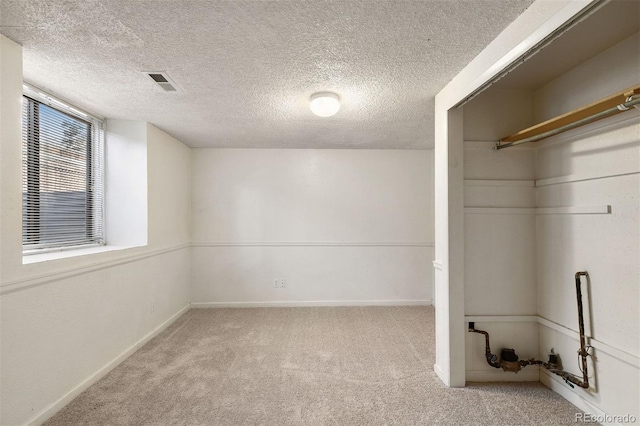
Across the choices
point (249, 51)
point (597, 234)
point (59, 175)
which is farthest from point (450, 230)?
point (59, 175)

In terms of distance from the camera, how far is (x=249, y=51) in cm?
177

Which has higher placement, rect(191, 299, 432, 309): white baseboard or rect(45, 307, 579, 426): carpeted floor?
rect(191, 299, 432, 309): white baseboard

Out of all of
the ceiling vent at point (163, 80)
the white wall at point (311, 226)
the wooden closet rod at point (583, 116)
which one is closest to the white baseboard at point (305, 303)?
the white wall at point (311, 226)

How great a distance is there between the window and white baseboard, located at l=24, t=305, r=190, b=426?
108 cm

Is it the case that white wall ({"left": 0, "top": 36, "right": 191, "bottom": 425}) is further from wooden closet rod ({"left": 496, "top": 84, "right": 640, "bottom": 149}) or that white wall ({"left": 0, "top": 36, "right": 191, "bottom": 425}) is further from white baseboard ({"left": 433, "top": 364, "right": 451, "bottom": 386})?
wooden closet rod ({"left": 496, "top": 84, "right": 640, "bottom": 149})

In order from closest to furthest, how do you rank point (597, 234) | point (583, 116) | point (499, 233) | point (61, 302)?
point (583, 116) < point (597, 234) < point (61, 302) < point (499, 233)

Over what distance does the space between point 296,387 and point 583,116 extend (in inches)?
103

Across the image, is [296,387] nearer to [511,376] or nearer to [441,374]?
[441,374]

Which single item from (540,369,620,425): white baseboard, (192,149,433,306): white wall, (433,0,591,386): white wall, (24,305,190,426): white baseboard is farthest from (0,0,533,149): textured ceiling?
(540,369,620,425): white baseboard

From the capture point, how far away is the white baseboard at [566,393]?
1870mm

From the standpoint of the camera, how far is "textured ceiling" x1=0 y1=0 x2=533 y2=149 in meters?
1.42

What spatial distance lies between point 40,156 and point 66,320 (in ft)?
4.18

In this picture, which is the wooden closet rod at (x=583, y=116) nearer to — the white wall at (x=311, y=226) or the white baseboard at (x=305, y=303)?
the white wall at (x=311, y=226)

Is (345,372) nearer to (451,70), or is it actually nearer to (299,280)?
(299,280)
